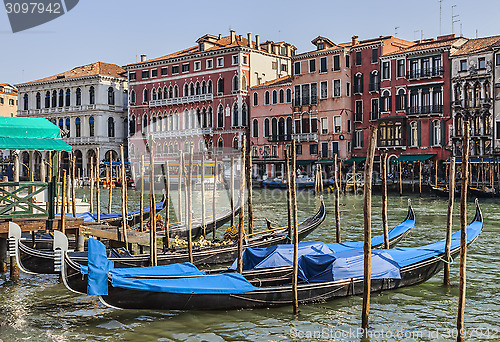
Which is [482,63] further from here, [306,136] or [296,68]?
[296,68]

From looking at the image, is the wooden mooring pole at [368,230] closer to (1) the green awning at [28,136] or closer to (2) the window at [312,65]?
(1) the green awning at [28,136]

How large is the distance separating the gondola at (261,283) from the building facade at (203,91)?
2503 centimetres

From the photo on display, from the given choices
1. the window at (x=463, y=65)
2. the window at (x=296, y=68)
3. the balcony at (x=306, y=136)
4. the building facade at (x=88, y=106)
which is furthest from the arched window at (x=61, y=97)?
the window at (x=463, y=65)

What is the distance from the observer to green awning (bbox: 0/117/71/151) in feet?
26.3

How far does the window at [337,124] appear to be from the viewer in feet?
99.5

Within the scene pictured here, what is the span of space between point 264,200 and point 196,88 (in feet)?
43.6

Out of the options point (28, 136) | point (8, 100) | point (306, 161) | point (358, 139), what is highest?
point (8, 100)

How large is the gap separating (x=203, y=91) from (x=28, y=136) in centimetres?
2694

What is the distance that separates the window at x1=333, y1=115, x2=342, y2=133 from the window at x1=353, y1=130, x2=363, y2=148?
0.87 meters

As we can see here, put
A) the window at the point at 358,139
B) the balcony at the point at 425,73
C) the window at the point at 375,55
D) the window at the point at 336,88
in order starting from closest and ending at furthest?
the balcony at the point at 425,73
the window at the point at 375,55
the window at the point at 358,139
the window at the point at 336,88

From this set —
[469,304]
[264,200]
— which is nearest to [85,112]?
[264,200]

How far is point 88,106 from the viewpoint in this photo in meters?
38.6

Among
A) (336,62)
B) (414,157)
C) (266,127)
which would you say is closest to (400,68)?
(336,62)

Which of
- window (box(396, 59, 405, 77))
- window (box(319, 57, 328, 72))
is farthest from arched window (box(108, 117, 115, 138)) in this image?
window (box(396, 59, 405, 77))
